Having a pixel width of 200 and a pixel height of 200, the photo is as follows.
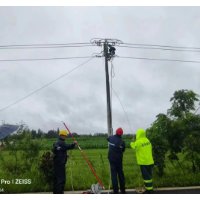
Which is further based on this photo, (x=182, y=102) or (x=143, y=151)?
(x=182, y=102)

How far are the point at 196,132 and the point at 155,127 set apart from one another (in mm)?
1263

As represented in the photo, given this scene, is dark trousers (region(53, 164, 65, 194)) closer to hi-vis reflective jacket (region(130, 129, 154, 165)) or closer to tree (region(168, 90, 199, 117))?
hi-vis reflective jacket (region(130, 129, 154, 165))

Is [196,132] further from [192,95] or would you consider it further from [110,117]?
[110,117]

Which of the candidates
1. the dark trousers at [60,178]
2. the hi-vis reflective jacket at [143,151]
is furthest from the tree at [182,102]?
the dark trousers at [60,178]

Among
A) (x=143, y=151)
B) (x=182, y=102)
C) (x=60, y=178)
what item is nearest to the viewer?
(x=60, y=178)

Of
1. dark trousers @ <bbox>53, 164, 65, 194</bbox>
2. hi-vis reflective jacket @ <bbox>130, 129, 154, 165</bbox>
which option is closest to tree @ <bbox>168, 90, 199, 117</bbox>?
hi-vis reflective jacket @ <bbox>130, 129, 154, 165</bbox>

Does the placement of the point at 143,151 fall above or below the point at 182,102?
below

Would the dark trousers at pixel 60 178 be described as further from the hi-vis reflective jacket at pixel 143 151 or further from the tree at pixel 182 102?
the tree at pixel 182 102

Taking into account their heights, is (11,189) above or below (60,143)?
below

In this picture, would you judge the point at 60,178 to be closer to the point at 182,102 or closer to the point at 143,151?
the point at 143,151

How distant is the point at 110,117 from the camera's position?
7.48m

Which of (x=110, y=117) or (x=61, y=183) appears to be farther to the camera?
(x=110, y=117)

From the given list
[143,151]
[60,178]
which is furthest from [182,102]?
[60,178]
